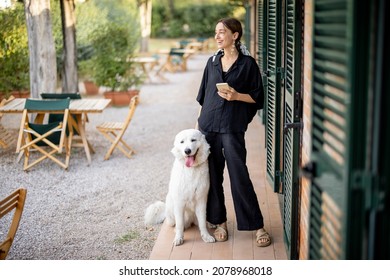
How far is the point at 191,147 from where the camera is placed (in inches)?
201

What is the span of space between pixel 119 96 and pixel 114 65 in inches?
27.6

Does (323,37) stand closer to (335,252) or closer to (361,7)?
(361,7)

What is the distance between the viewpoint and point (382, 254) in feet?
8.61

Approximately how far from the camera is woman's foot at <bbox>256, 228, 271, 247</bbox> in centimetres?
539

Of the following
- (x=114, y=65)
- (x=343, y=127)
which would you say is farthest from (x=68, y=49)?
(x=343, y=127)

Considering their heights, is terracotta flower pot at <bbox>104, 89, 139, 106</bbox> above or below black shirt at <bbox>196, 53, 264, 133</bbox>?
below

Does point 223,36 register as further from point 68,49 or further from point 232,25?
point 68,49

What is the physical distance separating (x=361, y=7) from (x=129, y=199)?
5502 mm

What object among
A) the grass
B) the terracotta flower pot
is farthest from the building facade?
the terracotta flower pot

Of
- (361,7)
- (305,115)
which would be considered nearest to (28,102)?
(305,115)

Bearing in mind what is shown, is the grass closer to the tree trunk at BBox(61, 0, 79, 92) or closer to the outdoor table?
the outdoor table

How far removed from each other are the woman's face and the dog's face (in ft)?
2.33

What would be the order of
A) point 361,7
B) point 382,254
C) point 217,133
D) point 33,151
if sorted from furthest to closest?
point 33,151 < point 217,133 < point 382,254 < point 361,7

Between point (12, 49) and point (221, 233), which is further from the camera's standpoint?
point (12, 49)
